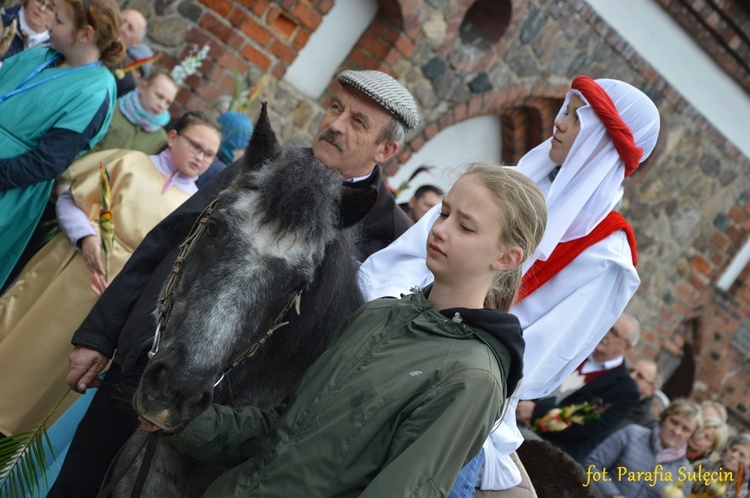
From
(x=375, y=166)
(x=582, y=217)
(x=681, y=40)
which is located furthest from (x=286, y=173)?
(x=681, y=40)

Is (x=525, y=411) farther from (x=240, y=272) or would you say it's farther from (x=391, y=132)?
(x=240, y=272)

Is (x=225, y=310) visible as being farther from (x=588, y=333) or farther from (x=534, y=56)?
(x=534, y=56)

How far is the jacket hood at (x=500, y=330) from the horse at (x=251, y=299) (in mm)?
520

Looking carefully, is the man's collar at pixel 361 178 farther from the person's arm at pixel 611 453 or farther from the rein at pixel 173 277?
the person's arm at pixel 611 453

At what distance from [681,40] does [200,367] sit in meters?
8.61

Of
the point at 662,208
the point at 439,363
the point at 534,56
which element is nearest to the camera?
the point at 439,363

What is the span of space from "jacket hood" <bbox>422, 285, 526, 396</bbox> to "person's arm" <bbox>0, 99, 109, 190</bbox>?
2772 mm

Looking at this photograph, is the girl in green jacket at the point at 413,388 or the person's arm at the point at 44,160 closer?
the girl in green jacket at the point at 413,388

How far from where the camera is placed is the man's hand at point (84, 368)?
9.78 feet

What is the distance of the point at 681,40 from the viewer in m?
9.31

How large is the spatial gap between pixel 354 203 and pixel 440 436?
899 mm

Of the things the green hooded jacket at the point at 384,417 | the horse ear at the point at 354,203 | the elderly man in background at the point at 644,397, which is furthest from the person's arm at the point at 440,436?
the elderly man in background at the point at 644,397

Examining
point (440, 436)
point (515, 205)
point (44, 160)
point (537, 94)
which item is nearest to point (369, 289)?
point (515, 205)

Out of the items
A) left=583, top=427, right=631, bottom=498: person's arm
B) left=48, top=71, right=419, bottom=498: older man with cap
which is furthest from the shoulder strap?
left=583, top=427, right=631, bottom=498: person's arm
